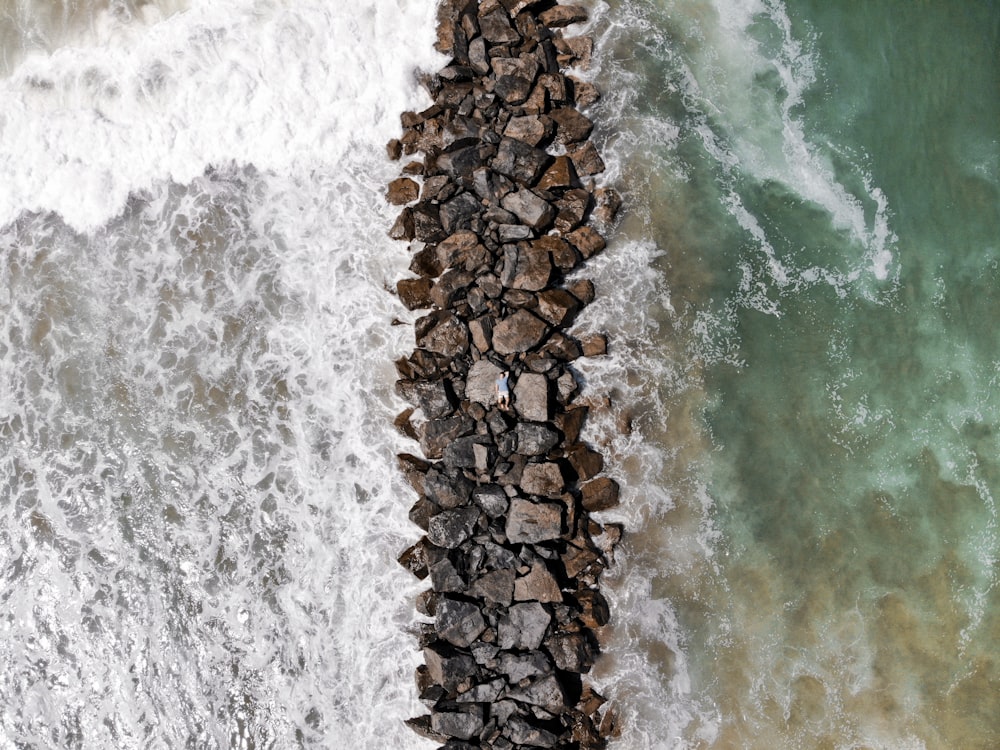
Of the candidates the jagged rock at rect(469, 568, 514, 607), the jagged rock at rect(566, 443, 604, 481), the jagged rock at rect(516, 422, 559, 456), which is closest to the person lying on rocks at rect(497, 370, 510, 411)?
the jagged rock at rect(516, 422, 559, 456)

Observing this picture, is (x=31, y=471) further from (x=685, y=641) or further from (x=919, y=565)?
(x=919, y=565)

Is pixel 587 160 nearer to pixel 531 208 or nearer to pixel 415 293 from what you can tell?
pixel 531 208

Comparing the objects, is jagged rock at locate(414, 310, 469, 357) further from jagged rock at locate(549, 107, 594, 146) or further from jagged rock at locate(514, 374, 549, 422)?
jagged rock at locate(549, 107, 594, 146)

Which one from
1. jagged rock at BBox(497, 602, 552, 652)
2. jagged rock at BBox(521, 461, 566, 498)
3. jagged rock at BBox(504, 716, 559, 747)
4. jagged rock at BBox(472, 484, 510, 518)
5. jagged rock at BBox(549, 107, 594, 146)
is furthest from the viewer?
jagged rock at BBox(549, 107, 594, 146)

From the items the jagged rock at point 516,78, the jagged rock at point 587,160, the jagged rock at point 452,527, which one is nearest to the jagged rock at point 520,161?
the jagged rock at point 587,160

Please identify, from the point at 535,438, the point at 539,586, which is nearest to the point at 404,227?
the point at 535,438

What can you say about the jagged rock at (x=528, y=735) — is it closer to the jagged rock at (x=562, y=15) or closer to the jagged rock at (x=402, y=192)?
the jagged rock at (x=402, y=192)
